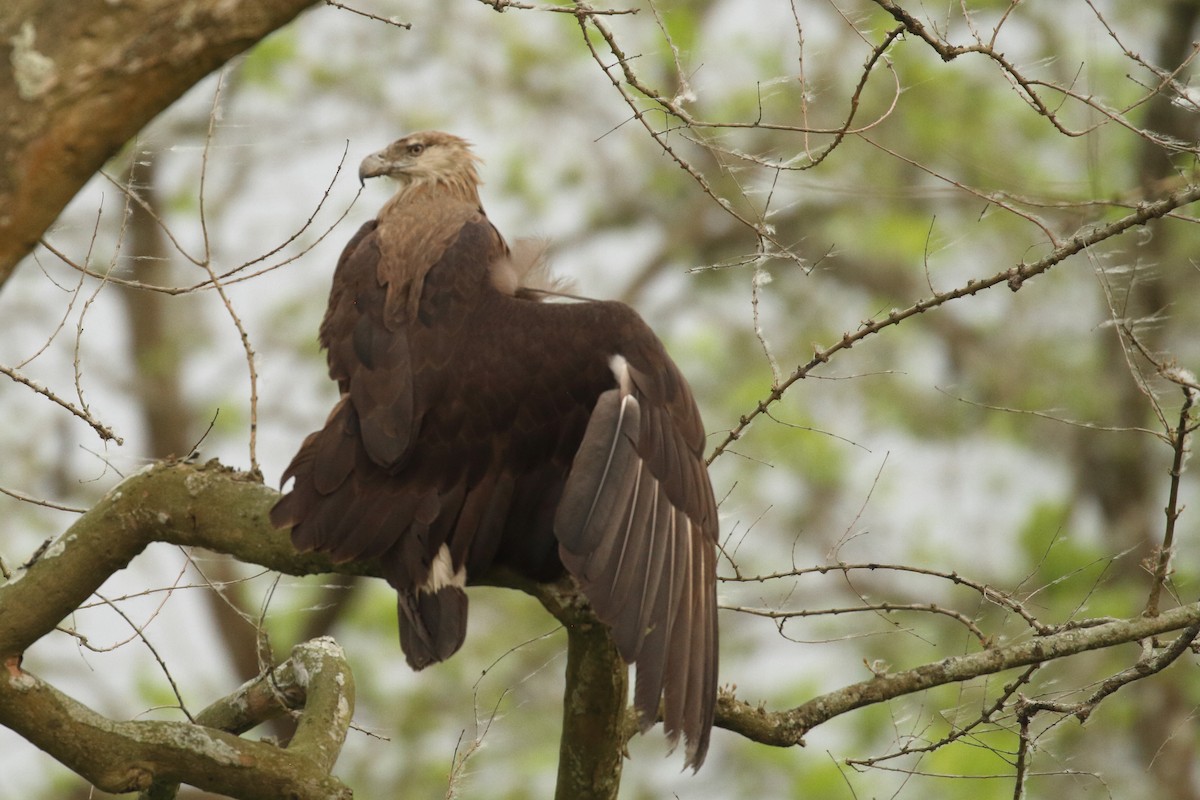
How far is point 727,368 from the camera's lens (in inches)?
464

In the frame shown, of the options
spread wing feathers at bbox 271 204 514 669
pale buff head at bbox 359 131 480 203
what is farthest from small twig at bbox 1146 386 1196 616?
pale buff head at bbox 359 131 480 203

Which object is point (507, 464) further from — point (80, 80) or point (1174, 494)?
point (80, 80)

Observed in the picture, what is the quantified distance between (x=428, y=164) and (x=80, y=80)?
3.32m

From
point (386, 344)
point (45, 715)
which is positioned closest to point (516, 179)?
point (386, 344)

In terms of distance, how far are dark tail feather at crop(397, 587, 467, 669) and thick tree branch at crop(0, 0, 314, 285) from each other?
5.04 feet

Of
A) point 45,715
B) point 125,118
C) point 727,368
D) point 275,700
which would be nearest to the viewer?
point 125,118

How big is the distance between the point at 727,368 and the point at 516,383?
856cm

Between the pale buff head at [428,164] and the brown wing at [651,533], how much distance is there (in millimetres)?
1810

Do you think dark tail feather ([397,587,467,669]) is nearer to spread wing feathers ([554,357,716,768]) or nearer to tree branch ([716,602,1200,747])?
spread wing feathers ([554,357,716,768])

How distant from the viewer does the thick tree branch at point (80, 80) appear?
169 centimetres

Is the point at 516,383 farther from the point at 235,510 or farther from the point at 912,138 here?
the point at 912,138

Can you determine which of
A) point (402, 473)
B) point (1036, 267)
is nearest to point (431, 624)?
point (402, 473)

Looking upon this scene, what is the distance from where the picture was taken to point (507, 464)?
10.9 feet

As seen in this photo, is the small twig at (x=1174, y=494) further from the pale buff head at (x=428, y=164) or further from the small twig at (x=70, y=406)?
the pale buff head at (x=428, y=164)
